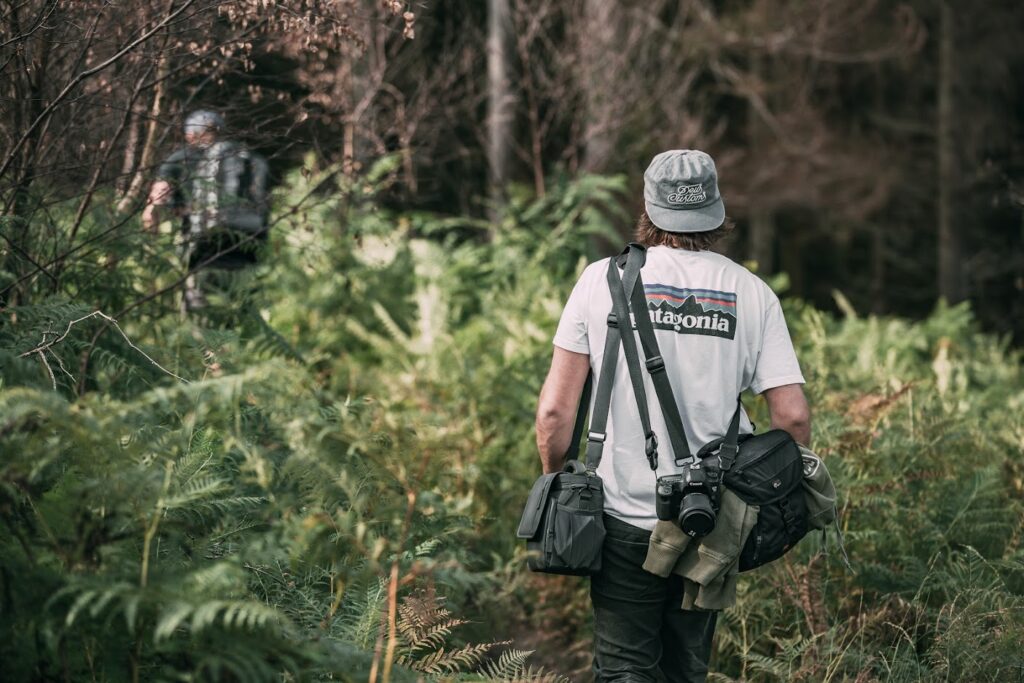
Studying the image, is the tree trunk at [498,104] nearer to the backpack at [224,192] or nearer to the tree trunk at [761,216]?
the backpack at [224,192]

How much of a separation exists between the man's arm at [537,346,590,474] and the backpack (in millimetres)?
2180

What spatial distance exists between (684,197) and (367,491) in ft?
4.93

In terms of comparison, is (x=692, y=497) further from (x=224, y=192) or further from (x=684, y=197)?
Answer: (x=224, y=192)

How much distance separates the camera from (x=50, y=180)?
4824 mm

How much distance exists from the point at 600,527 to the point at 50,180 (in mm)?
3043

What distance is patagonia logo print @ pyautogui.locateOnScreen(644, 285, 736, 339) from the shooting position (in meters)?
3.57

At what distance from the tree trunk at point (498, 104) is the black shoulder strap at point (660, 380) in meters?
7.26

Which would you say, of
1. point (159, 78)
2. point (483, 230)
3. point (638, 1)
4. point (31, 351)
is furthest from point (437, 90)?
point (31, 351)

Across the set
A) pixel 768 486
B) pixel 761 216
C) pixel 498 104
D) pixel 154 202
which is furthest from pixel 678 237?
pixel 761 216

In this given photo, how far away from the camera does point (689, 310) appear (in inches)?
141

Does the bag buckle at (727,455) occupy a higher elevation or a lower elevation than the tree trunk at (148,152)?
lower

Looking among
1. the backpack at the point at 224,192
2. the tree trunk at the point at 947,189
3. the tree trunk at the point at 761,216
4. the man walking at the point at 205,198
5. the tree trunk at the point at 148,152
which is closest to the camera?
the tree trunk at the point at 148,152

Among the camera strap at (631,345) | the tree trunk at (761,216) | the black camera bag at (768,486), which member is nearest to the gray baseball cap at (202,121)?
the camera strap at (631,345)

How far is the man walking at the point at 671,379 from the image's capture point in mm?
3590
